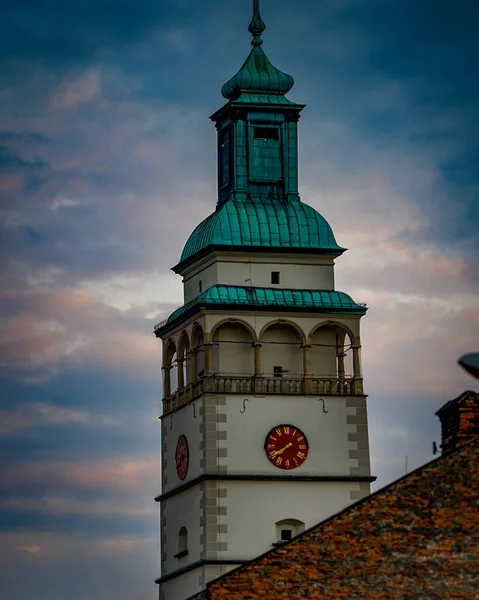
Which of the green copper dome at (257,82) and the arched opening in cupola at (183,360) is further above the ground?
the green copper dome at (257,82)


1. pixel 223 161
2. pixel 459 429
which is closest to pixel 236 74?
pixel 223 161

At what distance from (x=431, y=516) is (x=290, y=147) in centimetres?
3429

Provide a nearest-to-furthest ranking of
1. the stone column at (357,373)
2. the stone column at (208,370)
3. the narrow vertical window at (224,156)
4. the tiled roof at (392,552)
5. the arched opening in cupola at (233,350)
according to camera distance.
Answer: the tiled roof at (392,552) → the stone column at (208,370) → the arched opening in cupola at (233,350) → the stone column at (357,373) → the narrow vertical window at (224,156)

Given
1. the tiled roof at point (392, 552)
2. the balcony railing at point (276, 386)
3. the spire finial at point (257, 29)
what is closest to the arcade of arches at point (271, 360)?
the balcony railing at point (276, 386)

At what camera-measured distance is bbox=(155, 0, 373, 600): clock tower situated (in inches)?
3745

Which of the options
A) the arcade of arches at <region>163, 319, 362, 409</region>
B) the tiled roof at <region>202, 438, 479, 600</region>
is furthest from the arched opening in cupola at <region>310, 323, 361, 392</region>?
the tiled roof at <region>202, 438, 479, 600</region>

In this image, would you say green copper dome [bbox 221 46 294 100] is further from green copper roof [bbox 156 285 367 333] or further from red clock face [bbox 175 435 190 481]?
red clock face [bbox 175 435 190 481]

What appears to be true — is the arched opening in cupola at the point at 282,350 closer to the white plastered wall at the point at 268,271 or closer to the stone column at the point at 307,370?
the stone column at the point at 307,370

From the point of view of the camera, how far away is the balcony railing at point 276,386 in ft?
315

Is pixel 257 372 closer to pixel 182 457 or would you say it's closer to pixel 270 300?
pixel 270 300

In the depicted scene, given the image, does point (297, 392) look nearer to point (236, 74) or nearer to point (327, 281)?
point (327, 281)

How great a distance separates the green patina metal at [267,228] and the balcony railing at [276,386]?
4.39m

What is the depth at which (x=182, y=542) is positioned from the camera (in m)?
97.1

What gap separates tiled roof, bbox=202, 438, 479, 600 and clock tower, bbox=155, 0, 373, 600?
26.8 m
